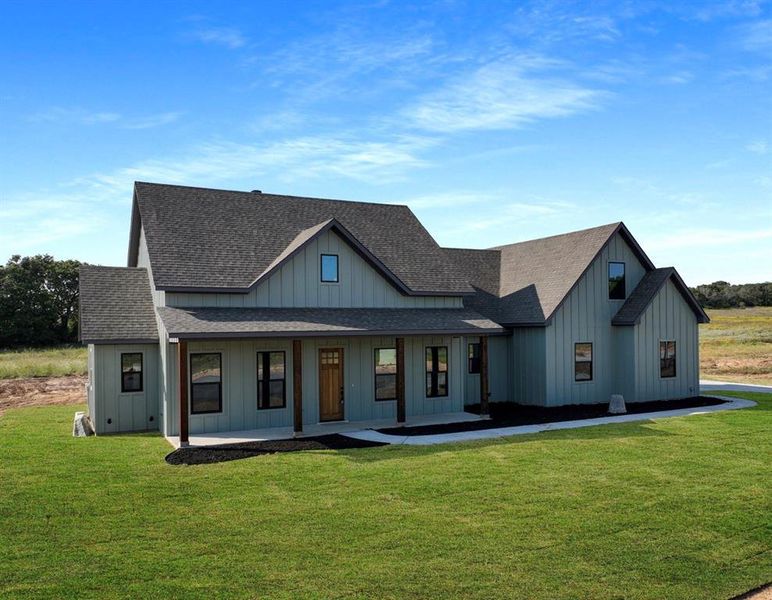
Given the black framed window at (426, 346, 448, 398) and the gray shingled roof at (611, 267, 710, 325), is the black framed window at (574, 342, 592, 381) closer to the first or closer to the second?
the gray shingled roof at (611, 267, 710, 325)

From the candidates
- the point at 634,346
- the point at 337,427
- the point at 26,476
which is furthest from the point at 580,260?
the point at 26,476

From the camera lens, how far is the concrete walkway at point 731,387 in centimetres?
2783

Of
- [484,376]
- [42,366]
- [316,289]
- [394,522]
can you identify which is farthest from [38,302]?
[394,522]

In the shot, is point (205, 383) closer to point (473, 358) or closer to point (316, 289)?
point (316, 289)

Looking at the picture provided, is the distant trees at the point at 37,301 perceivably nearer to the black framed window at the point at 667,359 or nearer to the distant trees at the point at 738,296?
the black framed window at the point at 667,359

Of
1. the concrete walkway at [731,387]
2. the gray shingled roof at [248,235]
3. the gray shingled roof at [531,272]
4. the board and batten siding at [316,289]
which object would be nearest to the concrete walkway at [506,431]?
the gray shingled roof at [531,272]

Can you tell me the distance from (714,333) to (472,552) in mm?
61699

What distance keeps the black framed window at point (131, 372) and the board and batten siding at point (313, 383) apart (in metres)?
1.66

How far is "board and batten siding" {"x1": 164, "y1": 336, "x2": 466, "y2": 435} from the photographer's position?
18.0m

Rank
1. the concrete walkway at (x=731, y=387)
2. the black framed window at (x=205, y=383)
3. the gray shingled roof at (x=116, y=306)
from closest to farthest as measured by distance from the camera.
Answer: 1. the black framed window at (x=205, y=383)
2. the gray shingled roof at (x=116, y=306)
3. the concrete walkway at (x=731, y=387)

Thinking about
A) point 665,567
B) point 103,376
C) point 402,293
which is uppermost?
point 402,293

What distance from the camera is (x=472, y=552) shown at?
9.10 m

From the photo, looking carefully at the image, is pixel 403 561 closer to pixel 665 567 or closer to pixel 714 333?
pixel 665 567

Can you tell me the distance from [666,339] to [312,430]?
13.9 m
